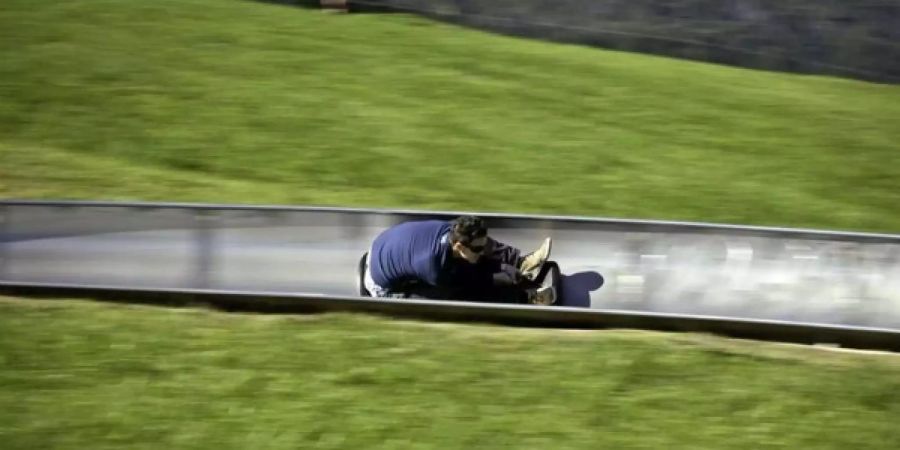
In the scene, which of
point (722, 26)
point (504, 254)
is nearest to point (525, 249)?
point (504, 254)

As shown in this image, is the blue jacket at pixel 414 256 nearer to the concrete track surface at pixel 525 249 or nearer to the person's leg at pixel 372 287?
the person's leg at pixel 372 287

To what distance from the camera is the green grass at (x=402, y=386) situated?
6.76 meters

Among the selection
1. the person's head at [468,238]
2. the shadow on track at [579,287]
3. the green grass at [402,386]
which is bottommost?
the green grass at [402,386]

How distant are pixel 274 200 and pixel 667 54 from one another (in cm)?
764

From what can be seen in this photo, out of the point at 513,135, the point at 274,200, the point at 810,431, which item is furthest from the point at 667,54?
the point at 810,431

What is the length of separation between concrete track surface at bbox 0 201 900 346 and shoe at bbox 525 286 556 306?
0.43 metres

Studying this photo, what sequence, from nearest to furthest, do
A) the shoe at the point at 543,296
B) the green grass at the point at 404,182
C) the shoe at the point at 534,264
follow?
the green grass at the point at 404,182 < the shoe at the point at 543,296 < the shoe at the point at 534,264

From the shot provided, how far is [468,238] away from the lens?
8117 mm

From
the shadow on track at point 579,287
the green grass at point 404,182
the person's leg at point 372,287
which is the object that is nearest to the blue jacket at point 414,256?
the person's leg at point 372,287

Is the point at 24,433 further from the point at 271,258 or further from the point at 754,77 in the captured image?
the point at 754,77

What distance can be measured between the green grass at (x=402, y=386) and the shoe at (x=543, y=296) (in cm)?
51

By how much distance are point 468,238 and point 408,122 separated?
5.28 metres

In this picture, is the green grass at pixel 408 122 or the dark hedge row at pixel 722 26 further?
the dark hedge row at pixel 722 26

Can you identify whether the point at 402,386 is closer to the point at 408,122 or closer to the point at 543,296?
the point at 543,296
